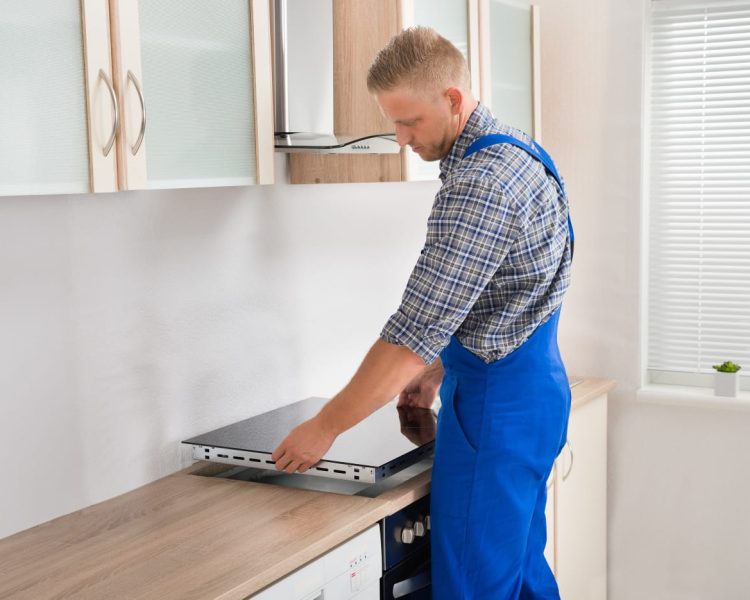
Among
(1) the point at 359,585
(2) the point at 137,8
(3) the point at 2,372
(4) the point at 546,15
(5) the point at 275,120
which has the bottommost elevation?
(1) the point at 359,585

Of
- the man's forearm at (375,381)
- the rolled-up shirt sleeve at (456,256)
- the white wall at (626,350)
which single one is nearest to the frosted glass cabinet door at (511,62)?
the white wall at (626,350)

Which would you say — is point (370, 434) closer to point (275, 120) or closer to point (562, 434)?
point (562, 434)

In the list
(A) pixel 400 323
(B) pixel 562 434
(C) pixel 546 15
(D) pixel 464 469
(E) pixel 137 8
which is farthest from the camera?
(C) pixel 546 15

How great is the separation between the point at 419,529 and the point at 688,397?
1.41 meters

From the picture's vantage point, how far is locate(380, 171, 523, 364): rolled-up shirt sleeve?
5.90 ft

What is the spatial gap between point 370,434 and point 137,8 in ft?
3.53

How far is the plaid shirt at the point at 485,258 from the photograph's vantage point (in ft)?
5.91

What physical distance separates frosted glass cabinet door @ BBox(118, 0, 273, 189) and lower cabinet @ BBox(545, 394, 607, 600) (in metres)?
1.43

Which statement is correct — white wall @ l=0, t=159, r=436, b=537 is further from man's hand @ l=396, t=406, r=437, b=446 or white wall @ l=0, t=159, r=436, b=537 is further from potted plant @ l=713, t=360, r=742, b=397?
potted plant @ l=713, t=360, r=742, b=397

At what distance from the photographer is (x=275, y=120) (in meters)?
2.22

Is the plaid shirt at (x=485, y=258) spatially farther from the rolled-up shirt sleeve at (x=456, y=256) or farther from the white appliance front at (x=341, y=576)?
the white appliance front at (x=341, y=576)

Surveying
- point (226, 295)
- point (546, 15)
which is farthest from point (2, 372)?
point (546, 15)

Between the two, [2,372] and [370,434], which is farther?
[370,434]

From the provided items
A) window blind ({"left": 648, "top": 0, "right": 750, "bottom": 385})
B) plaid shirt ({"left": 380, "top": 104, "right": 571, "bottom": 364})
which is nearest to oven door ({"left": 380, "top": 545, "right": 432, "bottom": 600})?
plaid shirt ({"left": 380, "top": 104, "right": 571, "bottom": 364})
